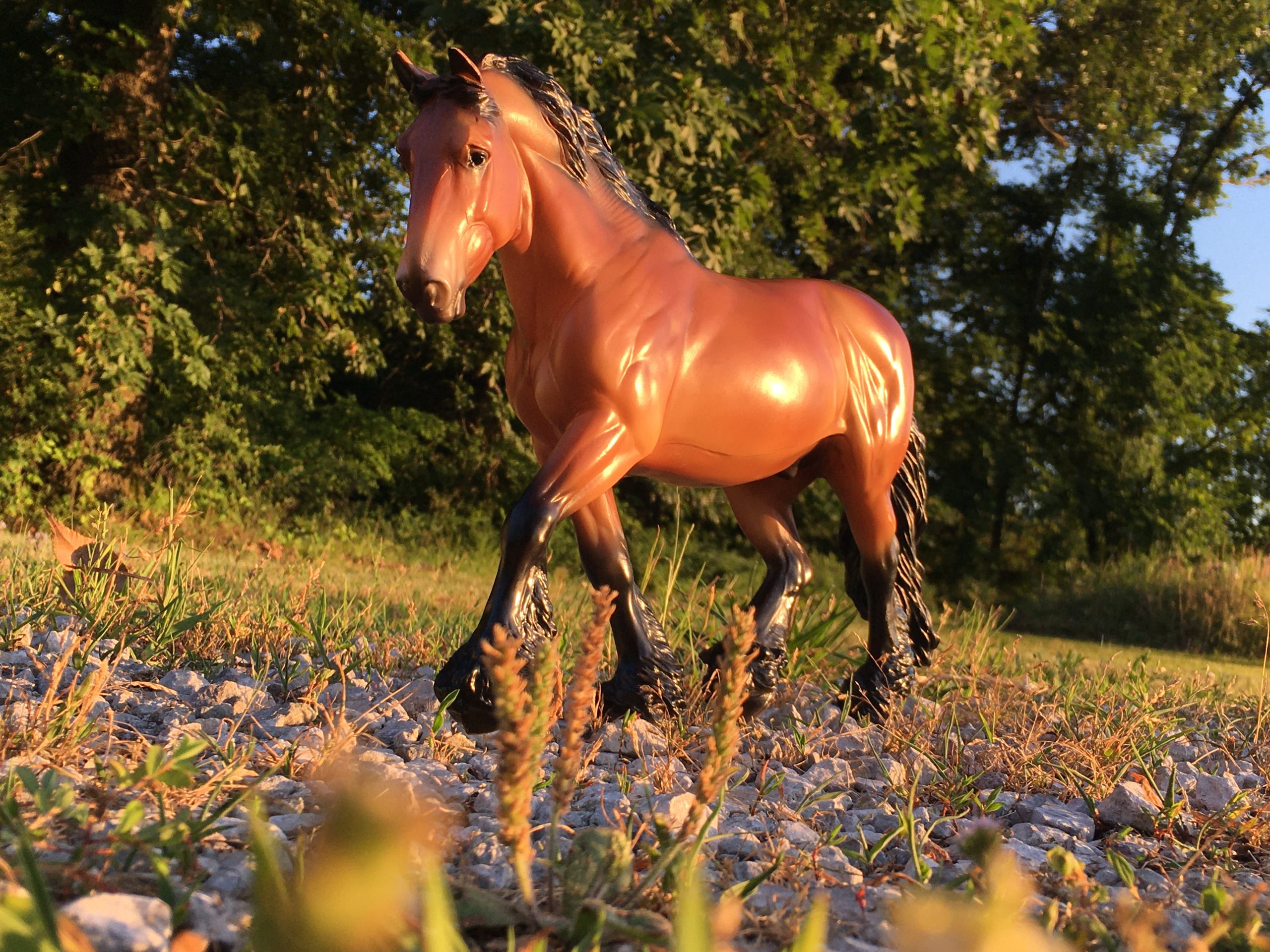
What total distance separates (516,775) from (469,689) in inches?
42.2

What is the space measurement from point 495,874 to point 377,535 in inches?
339

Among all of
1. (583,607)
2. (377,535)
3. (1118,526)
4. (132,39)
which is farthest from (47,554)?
(1118,526)

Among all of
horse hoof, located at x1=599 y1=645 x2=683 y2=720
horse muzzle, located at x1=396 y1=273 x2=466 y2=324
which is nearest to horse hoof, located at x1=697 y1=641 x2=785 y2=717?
horse hoof, located at x1=599 y1=645 x2=683 y2=720

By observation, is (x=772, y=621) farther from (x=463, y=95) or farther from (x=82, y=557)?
(x=82, y=557)

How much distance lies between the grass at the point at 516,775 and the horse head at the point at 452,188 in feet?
2.82

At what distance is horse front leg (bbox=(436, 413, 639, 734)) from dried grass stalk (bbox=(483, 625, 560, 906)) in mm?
985

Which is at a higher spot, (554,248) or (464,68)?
(464,68)

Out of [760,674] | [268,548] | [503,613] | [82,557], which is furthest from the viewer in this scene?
[268,548]

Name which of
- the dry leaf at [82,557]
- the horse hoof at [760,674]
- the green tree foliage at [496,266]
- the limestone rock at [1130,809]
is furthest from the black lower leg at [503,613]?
the green tree foliage at [496,266]

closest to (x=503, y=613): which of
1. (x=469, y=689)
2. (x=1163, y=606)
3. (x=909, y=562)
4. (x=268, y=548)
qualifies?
(x=469, y=689)

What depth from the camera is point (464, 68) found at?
2.24 m

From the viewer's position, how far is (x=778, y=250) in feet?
47.6

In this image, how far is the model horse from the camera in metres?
2.23

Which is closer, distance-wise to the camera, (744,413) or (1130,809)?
(1130,809)
